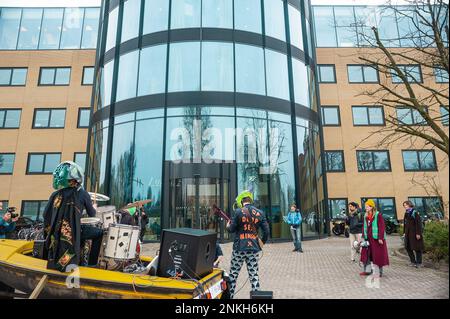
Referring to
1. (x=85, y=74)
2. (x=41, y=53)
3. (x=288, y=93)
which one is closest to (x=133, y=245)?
(x=288, y=93)

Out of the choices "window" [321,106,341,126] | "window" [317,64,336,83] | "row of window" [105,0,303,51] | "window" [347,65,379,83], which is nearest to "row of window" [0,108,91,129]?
"row of window" [105,0,303,51]

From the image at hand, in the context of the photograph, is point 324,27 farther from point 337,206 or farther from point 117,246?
point 117,246

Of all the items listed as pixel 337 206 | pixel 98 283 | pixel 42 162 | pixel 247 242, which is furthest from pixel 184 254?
pixel 42 162

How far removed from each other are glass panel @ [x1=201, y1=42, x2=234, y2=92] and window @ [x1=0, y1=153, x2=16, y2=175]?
58.7 feet

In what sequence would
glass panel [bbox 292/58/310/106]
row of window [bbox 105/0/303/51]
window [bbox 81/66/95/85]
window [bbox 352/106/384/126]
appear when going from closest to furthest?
row of window [bbox 105/0/303/51] → glass panel [bbox 292/58/310/106] → window [bbox 352/106/384/126] → window [bbox 81/66/95/85]

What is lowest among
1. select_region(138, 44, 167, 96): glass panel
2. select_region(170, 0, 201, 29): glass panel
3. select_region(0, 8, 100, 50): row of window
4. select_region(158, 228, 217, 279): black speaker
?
select_region(158, 228, 217, 279): black speaker

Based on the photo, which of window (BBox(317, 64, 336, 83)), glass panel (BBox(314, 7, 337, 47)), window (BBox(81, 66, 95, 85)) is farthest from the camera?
glass panel (BBox(314, 7, 337, 47))

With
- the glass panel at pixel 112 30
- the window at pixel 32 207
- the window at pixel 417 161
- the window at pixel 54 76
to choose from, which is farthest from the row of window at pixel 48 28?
the window at pixel 417 161

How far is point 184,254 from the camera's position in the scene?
3.74 m

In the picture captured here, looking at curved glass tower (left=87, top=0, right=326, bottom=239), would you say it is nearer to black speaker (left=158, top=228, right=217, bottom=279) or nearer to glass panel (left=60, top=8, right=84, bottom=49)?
black speaker (left=158, top=228, right=217, bottom=279)

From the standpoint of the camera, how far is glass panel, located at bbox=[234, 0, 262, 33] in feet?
53.4

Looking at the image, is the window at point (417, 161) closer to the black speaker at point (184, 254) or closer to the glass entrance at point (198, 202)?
the glass entrance at point (198, 202)

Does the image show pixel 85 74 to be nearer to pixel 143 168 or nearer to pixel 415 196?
pixel 143 168

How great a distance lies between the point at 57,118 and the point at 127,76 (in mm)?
11170
